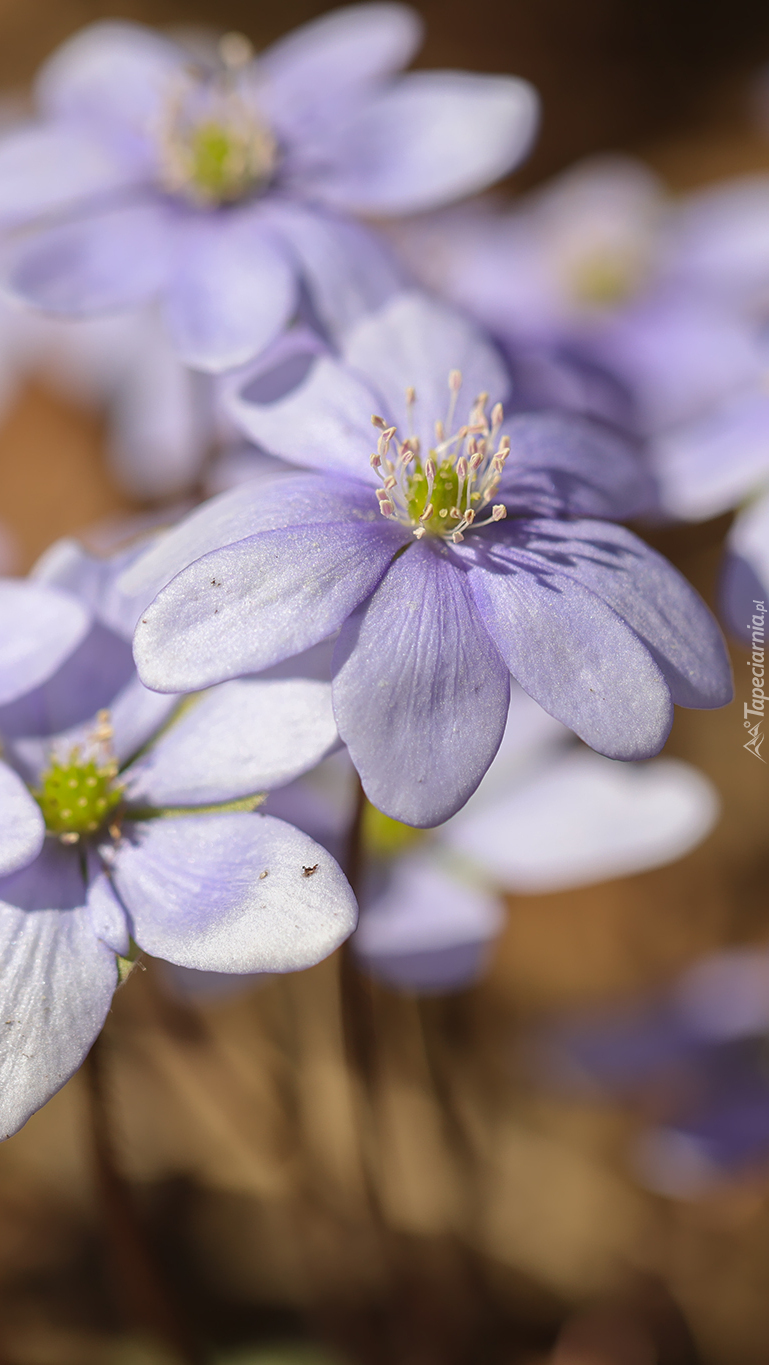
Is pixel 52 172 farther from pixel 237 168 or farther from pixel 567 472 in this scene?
pixel 567 472

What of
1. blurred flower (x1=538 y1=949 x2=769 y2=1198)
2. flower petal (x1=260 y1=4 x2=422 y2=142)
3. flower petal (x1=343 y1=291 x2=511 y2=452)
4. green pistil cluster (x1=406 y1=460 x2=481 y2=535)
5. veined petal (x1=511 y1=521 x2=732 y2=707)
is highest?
flower petal (x1=260 y1=4 x2=422 y2=142)

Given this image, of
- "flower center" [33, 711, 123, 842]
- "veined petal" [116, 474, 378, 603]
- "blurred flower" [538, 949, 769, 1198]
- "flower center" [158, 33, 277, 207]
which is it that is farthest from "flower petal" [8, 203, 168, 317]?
"blurred flower" [538, 949, 769, 1198]

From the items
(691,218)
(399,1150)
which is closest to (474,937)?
(399,1150)

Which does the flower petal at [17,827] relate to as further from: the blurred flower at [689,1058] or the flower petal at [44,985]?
the blurred flower at [689,1058]

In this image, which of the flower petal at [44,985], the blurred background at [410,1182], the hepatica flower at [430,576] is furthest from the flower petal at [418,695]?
the blurred background at [410,1182]

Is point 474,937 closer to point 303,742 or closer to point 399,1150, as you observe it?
point 303,742

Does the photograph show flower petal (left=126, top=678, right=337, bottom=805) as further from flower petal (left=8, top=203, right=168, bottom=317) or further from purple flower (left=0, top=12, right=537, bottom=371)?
flower petal (left=8, top=203, right=168, bottom=317)

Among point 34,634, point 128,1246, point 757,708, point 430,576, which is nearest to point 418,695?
point 430,576
